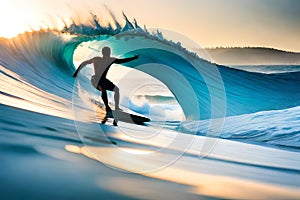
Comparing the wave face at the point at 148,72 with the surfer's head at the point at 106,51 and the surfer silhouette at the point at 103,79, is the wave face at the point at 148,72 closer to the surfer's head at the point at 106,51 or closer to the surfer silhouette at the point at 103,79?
the surfer's head at the point at 106,51

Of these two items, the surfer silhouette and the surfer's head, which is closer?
the surfer silhouette

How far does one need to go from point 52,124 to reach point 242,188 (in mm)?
1103

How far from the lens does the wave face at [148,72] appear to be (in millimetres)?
2824

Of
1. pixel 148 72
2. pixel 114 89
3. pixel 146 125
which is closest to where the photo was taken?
pixel 114 89

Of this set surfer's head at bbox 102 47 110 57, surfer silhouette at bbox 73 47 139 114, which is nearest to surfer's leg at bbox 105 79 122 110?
surfer silhouette at bbox 73 47 139 114

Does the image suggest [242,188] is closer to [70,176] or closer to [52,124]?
[70,176]

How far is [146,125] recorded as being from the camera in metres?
2.90

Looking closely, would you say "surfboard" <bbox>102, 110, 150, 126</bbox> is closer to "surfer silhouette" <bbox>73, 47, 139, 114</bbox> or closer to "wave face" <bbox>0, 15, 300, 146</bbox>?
"surfer silhouette" <bbox>73, 47, 139, 114</bbox>

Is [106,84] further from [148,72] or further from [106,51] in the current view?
[148,72]

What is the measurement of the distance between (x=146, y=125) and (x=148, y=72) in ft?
2.06

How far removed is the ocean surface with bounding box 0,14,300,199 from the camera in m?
1.53

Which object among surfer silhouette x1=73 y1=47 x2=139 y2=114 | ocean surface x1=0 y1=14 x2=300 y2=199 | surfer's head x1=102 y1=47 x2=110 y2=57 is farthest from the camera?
surfer's head x1=102 y1=47 x2=110 y2=57

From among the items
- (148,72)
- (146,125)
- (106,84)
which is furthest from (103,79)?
(148,72)

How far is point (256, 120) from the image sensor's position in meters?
3.27
